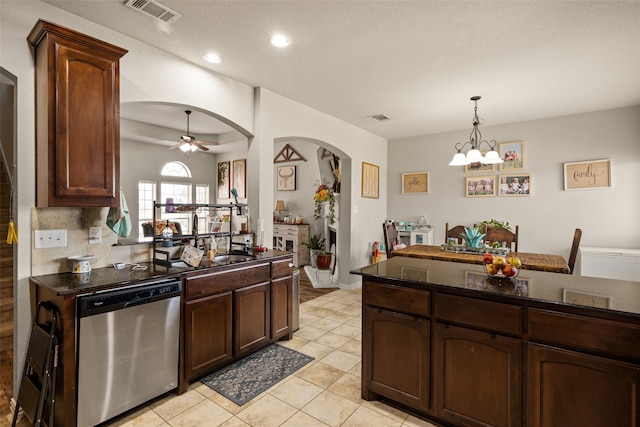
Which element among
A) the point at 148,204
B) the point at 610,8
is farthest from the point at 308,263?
the point at 610,8

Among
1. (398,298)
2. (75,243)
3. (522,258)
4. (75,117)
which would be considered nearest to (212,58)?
(75,117)

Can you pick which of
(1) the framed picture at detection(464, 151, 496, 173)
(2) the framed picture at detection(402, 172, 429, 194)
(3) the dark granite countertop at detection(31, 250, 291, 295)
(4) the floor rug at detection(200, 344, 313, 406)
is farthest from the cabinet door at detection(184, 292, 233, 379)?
(1) the framed picture at detection(464, 151, 496, 173)

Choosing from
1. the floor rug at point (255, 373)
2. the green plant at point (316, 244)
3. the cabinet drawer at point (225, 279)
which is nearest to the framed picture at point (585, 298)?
the floor rug at point (255, 373)

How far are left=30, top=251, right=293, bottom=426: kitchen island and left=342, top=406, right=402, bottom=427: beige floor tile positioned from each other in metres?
1.13

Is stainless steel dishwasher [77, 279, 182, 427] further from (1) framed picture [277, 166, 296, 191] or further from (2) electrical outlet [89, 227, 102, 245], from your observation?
(1) framed picture [277, 166, 296, 191]

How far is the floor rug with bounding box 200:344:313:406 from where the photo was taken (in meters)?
2.35

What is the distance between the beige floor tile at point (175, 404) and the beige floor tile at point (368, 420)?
1072 millimetres

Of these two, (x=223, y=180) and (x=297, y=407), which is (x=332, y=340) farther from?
(x=223, y=180)

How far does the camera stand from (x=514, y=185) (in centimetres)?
503

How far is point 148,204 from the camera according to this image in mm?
7320

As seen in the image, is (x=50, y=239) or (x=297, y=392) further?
(x=297, y=392)

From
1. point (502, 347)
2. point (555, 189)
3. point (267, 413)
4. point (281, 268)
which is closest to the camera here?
point (502, 347)

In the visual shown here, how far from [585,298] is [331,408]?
1668 millimetres

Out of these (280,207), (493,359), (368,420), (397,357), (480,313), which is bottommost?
(368,420)
